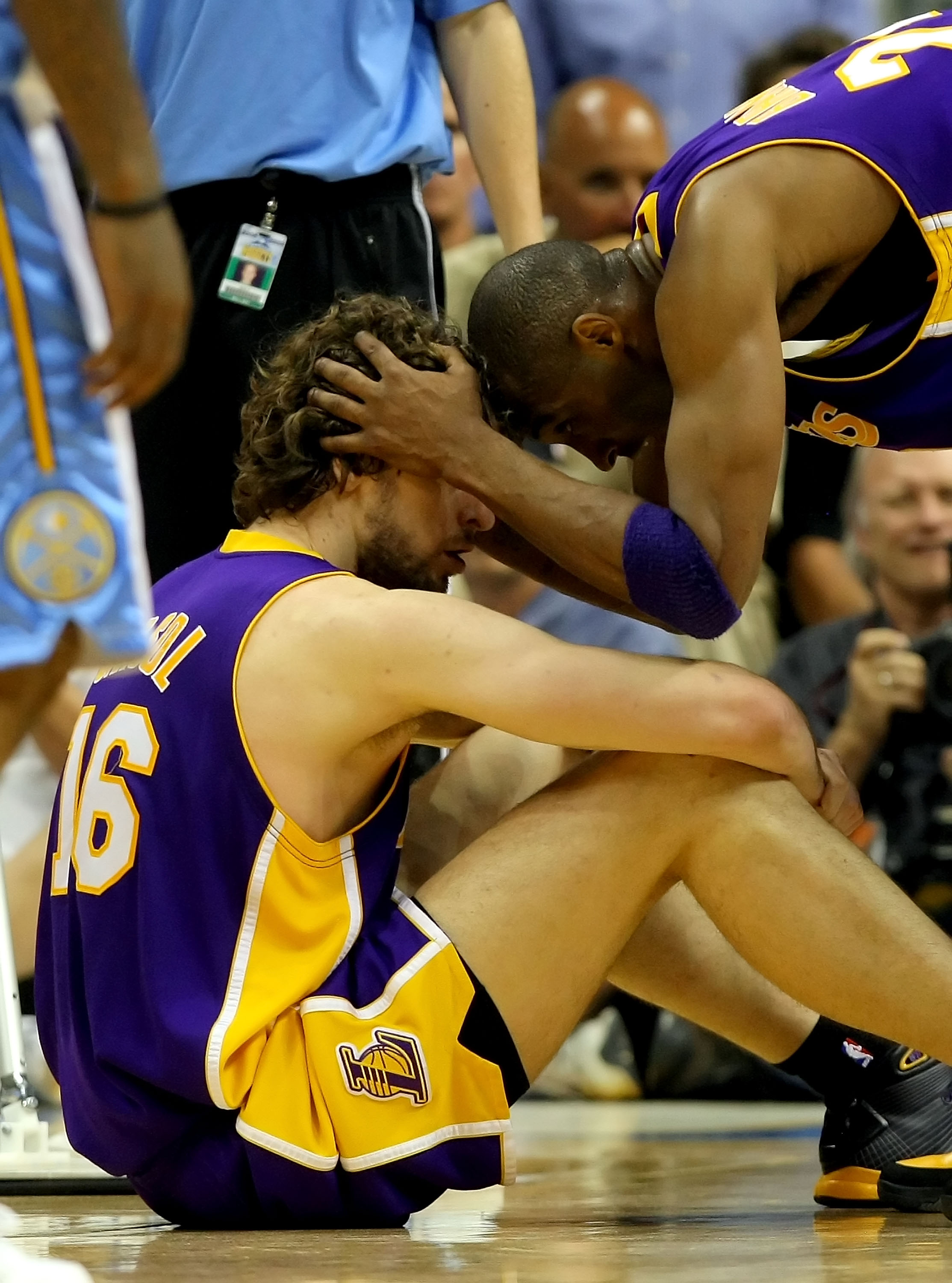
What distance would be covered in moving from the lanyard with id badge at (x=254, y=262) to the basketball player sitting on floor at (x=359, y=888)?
0.53 meters

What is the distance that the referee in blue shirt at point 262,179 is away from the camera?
2.91 metres

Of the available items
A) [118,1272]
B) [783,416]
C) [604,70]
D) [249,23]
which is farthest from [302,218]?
[604,70]

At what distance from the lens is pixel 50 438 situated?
1590 mm

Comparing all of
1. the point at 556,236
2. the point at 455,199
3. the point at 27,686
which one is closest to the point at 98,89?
the point at 27,686

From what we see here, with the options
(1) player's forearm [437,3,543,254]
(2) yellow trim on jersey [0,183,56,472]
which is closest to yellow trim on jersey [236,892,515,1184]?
(2) yellow trim on jersey [0,183,56,472]

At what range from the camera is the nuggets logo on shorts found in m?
2.28

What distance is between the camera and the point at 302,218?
2961mm

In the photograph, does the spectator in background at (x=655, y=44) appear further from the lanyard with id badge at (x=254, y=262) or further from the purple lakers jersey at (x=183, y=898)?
the purple lakers jersey at (x=183, y=898)

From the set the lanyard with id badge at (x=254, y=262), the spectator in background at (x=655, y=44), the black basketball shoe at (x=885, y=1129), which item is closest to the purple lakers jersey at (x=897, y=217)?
the lanyard with id badge at (x=254, y=262)

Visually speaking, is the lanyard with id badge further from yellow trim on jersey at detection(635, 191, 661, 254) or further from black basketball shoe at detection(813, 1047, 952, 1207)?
black basketball shoe at detection(813, 1047, 952, 1207)

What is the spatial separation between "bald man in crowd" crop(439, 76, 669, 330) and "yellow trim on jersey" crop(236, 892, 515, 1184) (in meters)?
3.20

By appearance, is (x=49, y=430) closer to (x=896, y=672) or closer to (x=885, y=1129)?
(x=885, y=1129)

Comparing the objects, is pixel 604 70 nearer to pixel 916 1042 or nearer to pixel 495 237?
pixel 495 237

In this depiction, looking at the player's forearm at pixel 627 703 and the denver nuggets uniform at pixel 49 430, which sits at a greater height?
the denver nuggets uniform at pixel 49 430
